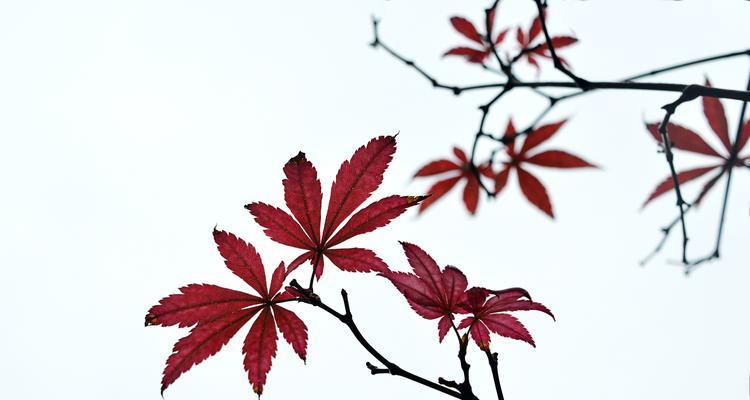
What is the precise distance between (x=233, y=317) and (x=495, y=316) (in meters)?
0.43

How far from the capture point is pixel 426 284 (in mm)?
883

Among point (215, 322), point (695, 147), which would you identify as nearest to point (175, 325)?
point (215, 322)

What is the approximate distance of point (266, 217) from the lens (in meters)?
0.93

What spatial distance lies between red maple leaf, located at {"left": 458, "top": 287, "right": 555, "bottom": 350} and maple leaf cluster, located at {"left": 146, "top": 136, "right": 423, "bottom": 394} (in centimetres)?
16

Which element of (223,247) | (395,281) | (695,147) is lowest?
(395,281)

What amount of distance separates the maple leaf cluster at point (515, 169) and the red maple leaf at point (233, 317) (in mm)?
917

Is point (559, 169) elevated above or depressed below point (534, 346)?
above

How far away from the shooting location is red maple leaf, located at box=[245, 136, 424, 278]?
35.1 inches

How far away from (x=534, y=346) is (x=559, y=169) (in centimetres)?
98

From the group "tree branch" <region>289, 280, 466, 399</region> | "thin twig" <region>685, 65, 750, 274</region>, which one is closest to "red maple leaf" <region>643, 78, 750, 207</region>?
"thin twig" <region>685, 65, 750, 274</region>

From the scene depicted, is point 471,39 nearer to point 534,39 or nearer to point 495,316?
point 534,39

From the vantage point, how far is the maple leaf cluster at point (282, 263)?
0.87m

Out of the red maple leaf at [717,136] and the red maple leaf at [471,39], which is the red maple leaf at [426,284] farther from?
the red maple leaf at [471,39]

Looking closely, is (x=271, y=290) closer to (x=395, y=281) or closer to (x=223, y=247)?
(x=223, y=247)
